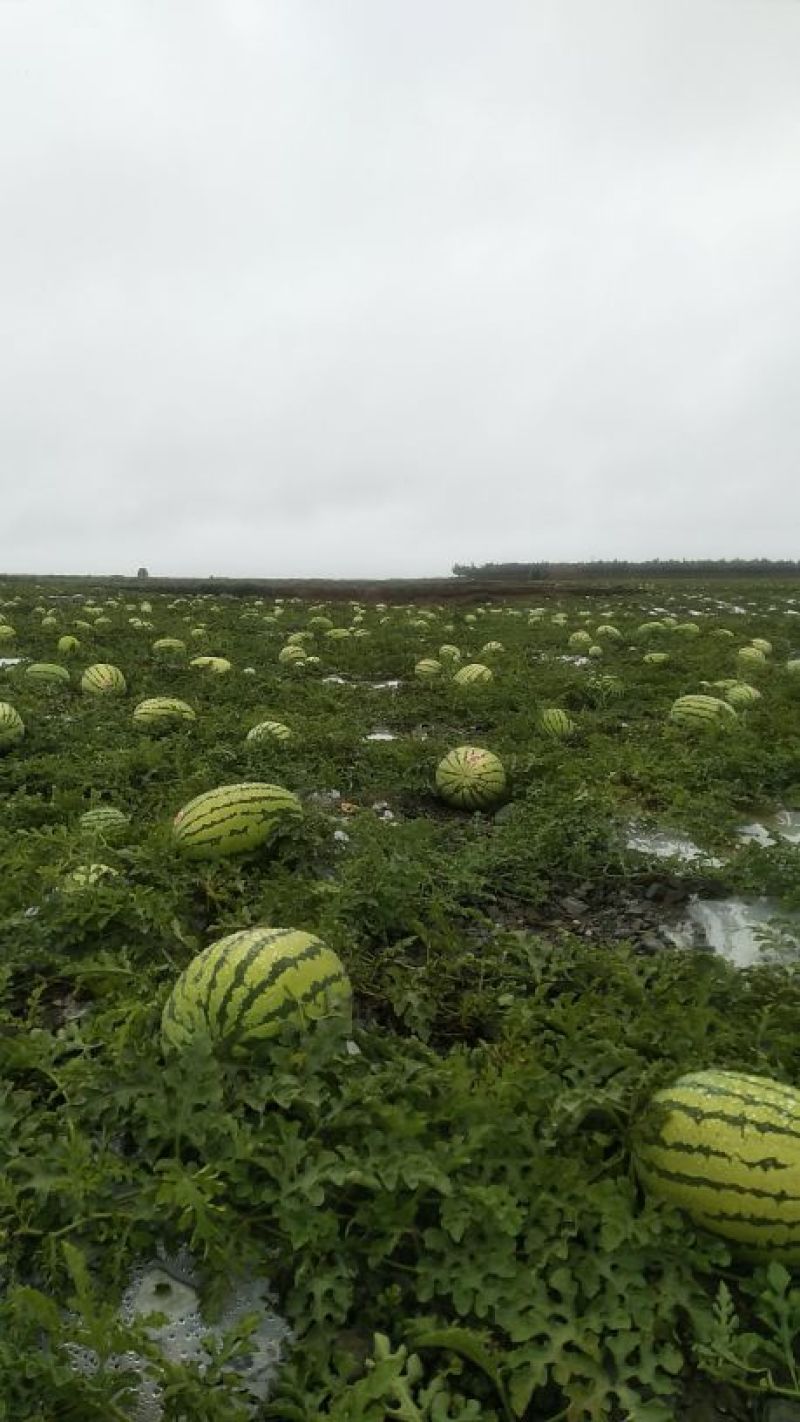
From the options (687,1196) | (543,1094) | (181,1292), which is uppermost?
(543,1094)

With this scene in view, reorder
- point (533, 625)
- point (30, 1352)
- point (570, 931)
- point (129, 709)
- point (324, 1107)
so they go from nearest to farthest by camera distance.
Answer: point (30, 1352), point (324, 1107), point (570, 931), point (129, 709), point (533, 625)

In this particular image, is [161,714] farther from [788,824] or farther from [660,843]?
[788,824]

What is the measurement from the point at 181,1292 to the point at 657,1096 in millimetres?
1264

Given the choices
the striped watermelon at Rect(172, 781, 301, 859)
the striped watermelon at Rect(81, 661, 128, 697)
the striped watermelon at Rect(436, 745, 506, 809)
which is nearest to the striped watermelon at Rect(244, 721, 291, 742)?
the striped watermelon at Rect(436, 745, 506, 809)

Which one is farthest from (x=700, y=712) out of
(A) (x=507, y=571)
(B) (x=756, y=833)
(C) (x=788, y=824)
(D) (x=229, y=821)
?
(A) (x=507, y=571)

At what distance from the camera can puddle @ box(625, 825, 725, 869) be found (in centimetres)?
424

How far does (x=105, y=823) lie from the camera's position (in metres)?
4.18

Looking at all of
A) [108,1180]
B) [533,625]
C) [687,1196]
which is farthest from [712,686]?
[533,625]

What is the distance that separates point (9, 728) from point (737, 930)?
4828mm

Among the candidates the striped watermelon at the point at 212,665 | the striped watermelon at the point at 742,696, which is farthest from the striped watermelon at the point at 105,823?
the striped watermelon at the point at 742,696

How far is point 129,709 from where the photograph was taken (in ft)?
23.3

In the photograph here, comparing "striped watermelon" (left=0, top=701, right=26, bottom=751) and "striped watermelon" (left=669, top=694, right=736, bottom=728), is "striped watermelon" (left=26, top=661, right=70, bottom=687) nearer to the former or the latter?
"striped watermelon" (left=0, top=701, right=26, bottom=751)

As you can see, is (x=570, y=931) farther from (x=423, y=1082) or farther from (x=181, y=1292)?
(x=181, y=1292)

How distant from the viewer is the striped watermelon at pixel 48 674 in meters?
7.96
